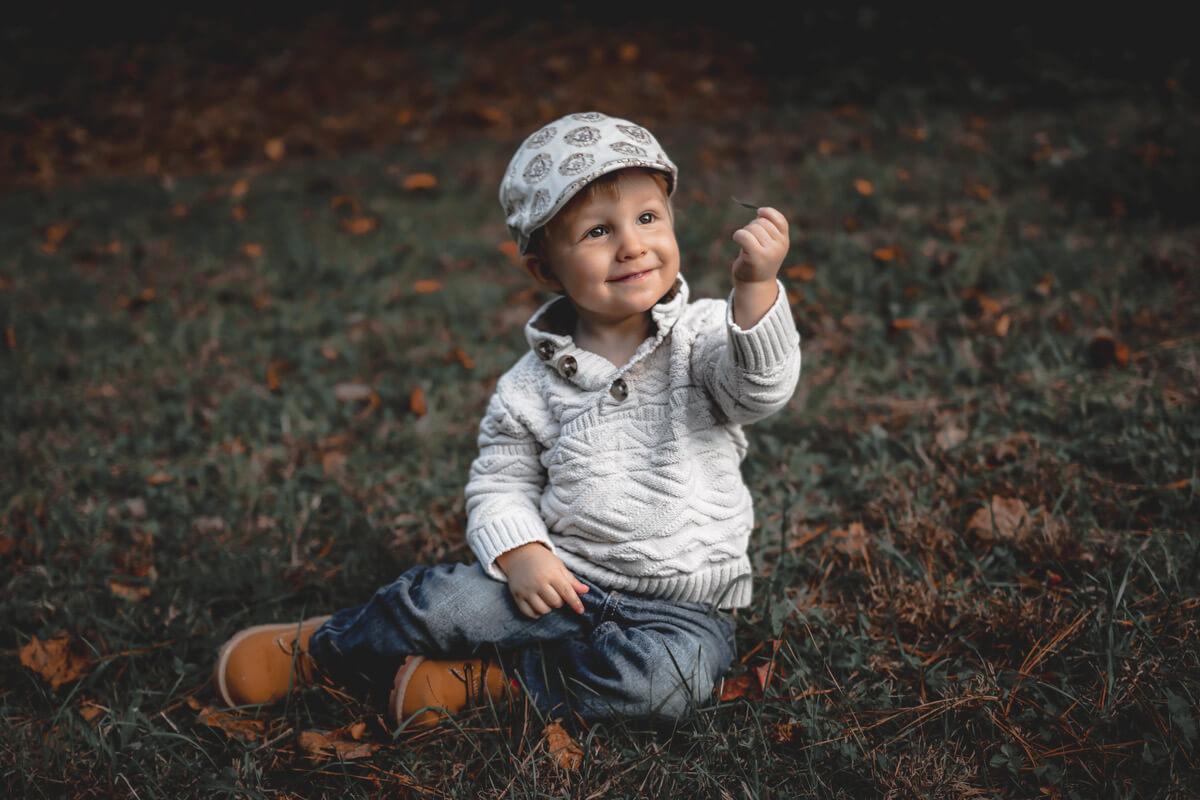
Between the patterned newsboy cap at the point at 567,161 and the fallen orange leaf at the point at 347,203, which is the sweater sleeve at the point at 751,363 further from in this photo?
the fallen orange leaf at the point at 347,203

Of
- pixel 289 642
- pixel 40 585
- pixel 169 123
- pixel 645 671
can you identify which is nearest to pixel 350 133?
pixel 169 123

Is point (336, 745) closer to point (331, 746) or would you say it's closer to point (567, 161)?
point (331, 746)

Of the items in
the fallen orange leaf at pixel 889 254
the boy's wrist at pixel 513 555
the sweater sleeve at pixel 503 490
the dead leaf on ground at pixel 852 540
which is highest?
the fallen orange leaf at pixel 889 254

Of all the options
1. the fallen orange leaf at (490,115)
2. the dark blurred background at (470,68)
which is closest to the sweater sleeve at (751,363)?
the dark blurred background at (470,68)

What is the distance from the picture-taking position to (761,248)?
1562 mm

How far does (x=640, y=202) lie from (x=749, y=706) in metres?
1.03

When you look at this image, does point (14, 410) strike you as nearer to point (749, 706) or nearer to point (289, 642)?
point (289, 642)

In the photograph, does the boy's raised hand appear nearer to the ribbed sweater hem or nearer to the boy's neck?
the boy's neck

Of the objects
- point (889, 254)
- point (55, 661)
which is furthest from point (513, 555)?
point (889, 254)

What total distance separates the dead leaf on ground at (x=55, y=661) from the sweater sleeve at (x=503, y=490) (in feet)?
3.29

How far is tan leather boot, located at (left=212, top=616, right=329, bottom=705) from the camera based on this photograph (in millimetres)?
1923

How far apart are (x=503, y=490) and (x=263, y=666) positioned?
0.68m

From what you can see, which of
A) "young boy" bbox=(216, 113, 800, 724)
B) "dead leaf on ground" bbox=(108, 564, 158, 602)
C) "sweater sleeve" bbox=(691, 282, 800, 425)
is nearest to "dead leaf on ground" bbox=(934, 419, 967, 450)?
"young boy" bbox=(216, 113, 800, 724)

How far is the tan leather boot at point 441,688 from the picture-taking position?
1.79 m
